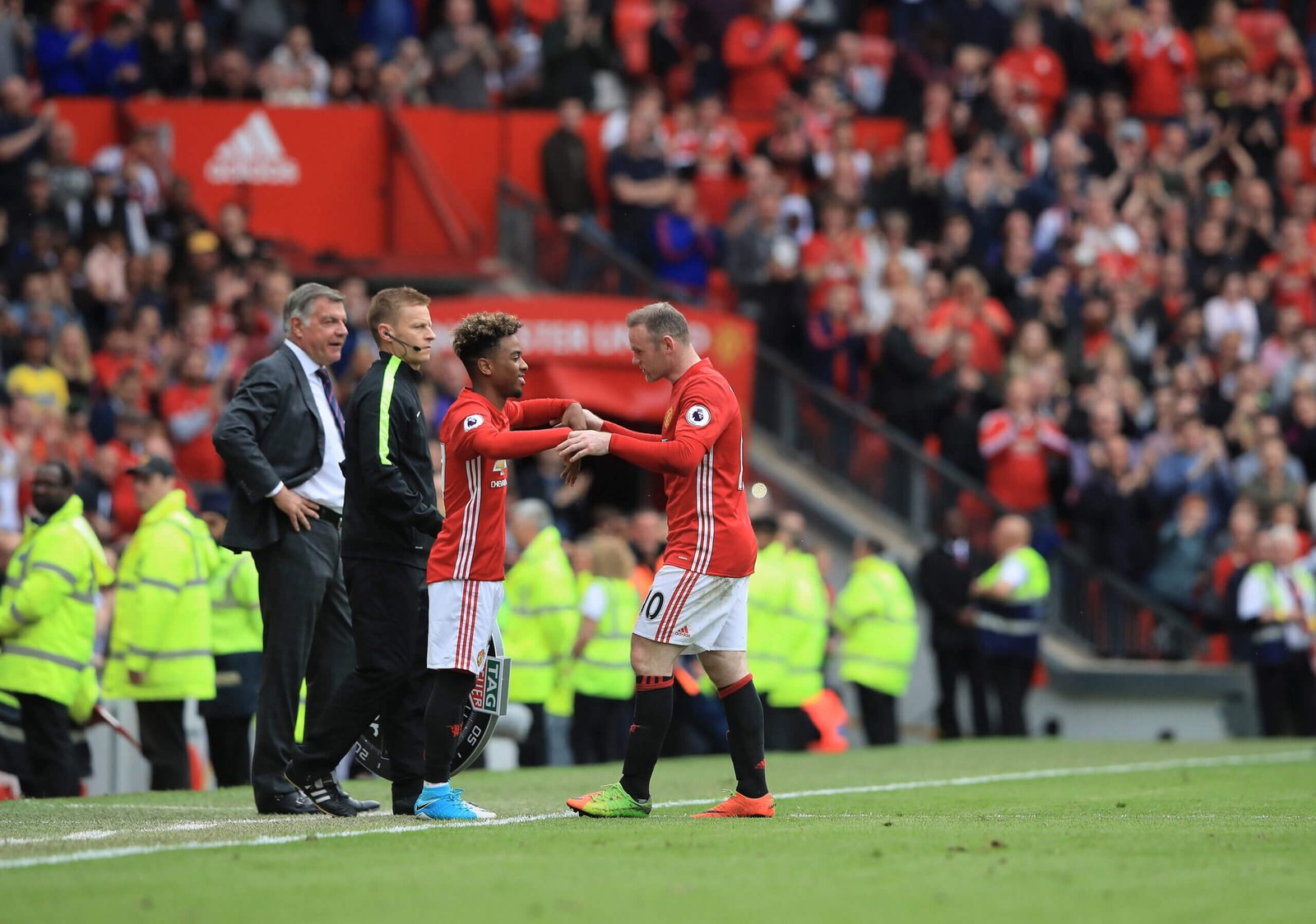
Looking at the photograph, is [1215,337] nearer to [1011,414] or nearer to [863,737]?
[1011,414]

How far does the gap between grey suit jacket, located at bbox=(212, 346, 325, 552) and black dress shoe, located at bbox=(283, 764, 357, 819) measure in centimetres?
102

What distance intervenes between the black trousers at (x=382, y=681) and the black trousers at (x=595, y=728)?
22.3 ft

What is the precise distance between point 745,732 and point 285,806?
2.10m

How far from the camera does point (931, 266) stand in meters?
23.0

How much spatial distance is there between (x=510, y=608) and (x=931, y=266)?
9067 mm

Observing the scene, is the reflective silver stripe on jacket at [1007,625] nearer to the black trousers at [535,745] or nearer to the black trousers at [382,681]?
the black trousers at [535,745]

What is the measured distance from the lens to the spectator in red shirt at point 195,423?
1706 centimetres

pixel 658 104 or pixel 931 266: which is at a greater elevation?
pixel 658 104

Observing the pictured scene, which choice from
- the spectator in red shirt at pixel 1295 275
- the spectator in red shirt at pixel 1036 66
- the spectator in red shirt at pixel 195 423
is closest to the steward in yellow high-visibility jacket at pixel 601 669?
the spectator in red shirt at pixel 195 423

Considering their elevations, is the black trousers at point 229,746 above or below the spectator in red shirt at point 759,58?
Result: below

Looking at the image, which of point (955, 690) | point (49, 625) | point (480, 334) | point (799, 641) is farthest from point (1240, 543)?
point (480, 334)

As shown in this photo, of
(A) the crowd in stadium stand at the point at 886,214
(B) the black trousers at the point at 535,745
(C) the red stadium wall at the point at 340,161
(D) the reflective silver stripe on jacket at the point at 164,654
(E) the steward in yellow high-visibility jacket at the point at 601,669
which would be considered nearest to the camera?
(D) the reflective silver stripe on jacket at the point at 164,654

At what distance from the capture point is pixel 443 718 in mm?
8680

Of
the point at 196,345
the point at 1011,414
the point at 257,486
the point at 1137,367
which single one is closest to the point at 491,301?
the point at 196,345
